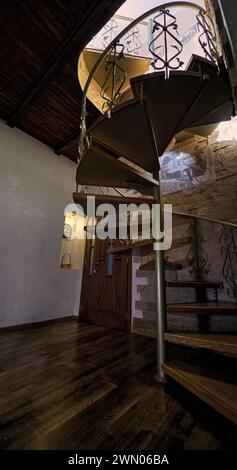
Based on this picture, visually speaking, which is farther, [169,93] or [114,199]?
[114,199]

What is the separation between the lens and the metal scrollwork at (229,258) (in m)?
2.05

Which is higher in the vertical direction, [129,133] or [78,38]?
[78,38]

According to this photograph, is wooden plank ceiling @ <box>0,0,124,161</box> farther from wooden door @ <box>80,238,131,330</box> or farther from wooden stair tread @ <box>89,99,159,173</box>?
wooden door @ <box>80,238,131,330</box>

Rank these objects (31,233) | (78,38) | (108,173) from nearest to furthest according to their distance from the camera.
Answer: (108,173) < (78,38) < (31,233)

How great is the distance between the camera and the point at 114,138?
1580 mm

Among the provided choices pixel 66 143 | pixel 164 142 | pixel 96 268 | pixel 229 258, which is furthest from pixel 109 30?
pixel 96 268

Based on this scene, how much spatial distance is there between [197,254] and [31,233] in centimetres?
265

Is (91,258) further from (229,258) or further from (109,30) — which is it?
(109,30)

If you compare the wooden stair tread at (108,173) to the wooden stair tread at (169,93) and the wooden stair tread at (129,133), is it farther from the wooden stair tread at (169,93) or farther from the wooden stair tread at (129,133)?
Answer: the wooden stair tread at (169,93)

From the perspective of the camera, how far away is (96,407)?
3.75 ft

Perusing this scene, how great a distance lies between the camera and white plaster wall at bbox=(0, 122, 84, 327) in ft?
9.54

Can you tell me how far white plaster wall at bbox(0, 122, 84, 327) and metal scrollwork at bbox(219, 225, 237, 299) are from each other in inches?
110

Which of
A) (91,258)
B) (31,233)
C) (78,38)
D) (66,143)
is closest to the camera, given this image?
(78,38)
